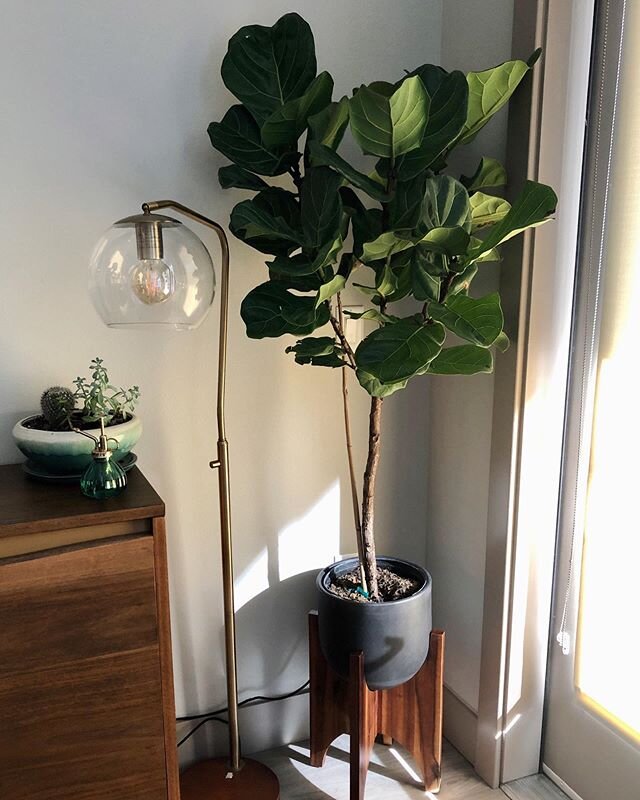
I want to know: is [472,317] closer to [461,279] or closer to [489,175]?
[461,279]

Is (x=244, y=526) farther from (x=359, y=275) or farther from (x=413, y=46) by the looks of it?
(x=413, y=46)

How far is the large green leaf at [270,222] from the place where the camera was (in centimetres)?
126

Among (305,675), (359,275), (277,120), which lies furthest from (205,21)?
(305,675)

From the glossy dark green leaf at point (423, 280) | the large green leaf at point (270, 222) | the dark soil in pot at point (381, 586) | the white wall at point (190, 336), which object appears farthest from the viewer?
the dark soil in pot at point (381, 586)

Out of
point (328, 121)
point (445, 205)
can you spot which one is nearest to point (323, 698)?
point (445, 205)

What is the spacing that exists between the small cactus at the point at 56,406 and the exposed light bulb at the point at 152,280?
255 millimetres

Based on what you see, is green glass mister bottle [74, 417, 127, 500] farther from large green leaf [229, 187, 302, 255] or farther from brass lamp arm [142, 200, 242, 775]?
large green leaf [229, 187, 302, 255]

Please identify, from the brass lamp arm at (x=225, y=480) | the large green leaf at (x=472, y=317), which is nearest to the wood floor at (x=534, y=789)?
the brass lamp arm at (x=225, y=480)

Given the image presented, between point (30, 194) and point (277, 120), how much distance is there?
536 millimetres

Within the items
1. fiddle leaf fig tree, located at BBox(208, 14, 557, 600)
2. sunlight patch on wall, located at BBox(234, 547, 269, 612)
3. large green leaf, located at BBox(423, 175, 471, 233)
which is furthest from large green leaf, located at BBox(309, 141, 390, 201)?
sunlight patch on wall, located at BBox(234, 547, 269, 612)

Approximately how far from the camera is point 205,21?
1.45 metres

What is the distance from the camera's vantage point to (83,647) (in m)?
1.16

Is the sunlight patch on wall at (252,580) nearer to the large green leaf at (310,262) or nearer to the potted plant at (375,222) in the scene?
the potted plant at (375,222)

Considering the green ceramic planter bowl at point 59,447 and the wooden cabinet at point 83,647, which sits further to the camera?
the green ceramic planter bowl at point 59,447
